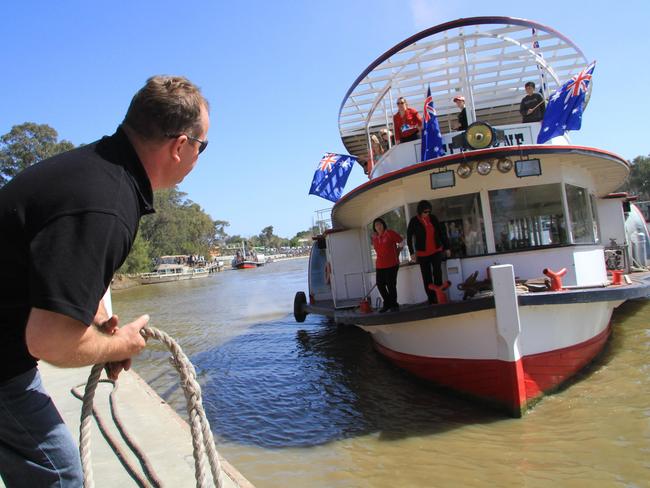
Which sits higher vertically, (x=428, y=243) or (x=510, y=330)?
(x=428, y=243)

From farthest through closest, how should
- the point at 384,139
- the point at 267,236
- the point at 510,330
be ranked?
the point at 267,236
the point at 384,139
the point at 510,330

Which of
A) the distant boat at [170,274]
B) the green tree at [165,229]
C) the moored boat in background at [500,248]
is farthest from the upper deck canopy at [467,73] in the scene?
the green tree at [165,229]

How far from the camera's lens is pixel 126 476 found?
352 centimetres

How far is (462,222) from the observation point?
23.9 ft

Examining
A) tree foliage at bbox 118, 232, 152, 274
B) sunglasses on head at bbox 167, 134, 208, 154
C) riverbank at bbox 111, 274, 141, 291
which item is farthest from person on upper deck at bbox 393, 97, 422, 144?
tree foliage at bbox 118, 232, 152, 274

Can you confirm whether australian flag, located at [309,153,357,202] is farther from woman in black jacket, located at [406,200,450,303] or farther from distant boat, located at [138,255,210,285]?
distant boat, located at [138,255,210,285]

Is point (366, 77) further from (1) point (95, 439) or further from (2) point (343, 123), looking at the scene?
(1) point (95, 439)

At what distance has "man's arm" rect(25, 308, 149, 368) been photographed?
51.4 inches

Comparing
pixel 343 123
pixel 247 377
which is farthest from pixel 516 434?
pixel 343 123

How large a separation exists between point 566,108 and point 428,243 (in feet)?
9.25

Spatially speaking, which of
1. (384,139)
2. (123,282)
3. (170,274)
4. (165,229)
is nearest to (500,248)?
(384,139)

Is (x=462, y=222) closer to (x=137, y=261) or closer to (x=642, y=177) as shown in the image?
(x=137, y=261)

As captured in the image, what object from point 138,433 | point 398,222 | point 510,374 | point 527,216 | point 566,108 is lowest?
point 510,374

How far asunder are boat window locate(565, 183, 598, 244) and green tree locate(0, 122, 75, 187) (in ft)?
184
